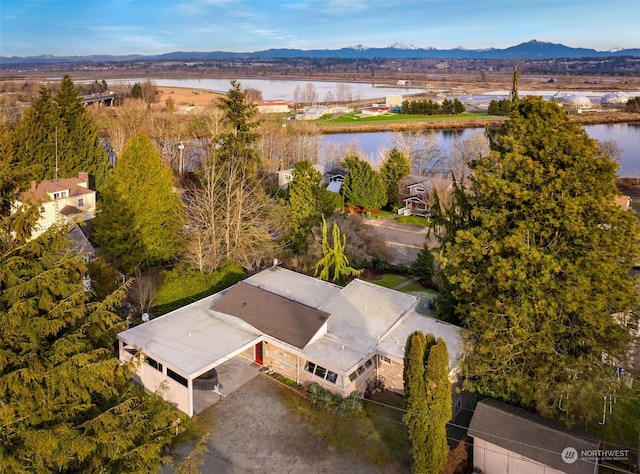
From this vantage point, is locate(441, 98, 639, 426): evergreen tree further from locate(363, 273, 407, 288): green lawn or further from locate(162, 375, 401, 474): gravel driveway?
locate(363, 273, 407, 288): green lawn

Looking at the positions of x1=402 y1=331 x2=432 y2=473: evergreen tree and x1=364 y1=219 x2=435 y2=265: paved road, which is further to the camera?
x1=364 y1=219 x2=435 y2=265: paved road

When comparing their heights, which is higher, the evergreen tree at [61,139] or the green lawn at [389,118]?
the green lawn at [389,118]

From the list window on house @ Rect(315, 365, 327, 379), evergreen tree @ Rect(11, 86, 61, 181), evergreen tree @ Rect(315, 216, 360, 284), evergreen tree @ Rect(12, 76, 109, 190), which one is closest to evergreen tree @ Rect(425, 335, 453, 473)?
window on house @ Rect(315, 365, 327, 379)

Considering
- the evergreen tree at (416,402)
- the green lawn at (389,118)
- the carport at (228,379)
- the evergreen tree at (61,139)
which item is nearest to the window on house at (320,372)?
the carport at (228,379)

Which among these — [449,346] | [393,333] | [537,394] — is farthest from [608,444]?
[393,333]

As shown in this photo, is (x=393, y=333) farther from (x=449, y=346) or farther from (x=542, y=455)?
(x=542, y=455)

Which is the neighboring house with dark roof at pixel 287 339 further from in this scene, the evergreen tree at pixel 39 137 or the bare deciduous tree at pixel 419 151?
the bare deciduous tree at pixel 419 151
